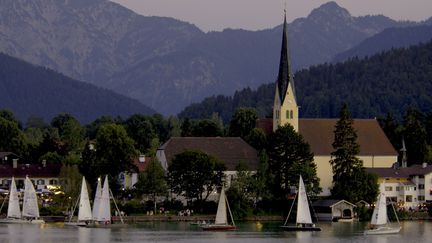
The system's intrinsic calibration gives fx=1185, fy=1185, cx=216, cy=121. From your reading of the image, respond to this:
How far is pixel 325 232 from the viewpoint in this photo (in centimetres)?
8575

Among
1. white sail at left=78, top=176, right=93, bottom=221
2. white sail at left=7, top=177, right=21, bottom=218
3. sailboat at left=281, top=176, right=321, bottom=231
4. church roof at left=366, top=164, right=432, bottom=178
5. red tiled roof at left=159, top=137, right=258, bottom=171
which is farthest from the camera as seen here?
church roof at left=366, top=164, right=432, bottom=178

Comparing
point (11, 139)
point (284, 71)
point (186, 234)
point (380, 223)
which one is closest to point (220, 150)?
point (284, 71)

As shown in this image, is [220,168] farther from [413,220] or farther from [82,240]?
[82,240]

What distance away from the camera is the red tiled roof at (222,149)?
370 ft

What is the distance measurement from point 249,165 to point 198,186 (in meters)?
9.76

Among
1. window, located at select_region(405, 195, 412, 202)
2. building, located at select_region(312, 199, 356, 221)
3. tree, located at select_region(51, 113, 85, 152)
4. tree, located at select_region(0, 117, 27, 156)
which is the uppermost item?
tree, located at select_region(51, 113, 85, 152)

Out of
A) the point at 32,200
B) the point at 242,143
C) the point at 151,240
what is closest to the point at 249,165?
the point at 242,143

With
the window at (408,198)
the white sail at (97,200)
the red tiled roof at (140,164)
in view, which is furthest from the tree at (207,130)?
the white sail at (97,200)

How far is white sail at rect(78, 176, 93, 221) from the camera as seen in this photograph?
301 feet

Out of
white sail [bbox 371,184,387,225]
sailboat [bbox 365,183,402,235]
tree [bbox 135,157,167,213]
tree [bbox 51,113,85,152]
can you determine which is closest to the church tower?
tree [bbox 135,157,167,213]

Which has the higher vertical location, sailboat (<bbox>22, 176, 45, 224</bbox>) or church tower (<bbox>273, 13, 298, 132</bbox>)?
church tower (<bbox>273, 13, 298, 132</bbox>)

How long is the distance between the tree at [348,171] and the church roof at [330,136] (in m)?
8.58

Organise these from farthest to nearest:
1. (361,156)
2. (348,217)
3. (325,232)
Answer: (361,156), (348,217), (325,232)

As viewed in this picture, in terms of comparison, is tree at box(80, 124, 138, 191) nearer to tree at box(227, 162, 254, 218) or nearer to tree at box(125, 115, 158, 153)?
tree at box(227, 162, 254, 218)
